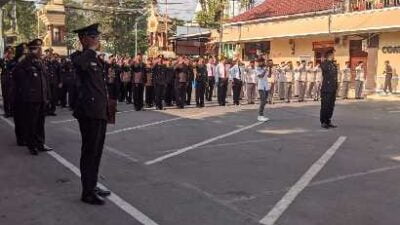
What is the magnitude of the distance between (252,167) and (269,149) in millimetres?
1854

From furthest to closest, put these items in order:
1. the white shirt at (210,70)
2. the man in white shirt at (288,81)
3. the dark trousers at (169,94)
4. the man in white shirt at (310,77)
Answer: the man in white shirt at (310,77), the man in white shirt at (288,81), the white shirt at (210,70), the dark trousers at (169,94)

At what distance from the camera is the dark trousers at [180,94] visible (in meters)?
20.1

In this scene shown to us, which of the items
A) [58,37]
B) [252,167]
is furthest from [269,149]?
[58,37]

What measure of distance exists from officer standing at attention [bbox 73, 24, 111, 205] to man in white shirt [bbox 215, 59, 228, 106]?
14474 mm

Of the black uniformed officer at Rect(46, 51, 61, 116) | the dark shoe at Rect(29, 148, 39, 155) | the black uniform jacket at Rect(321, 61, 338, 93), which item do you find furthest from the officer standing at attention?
the black uniformed officer at Rect(46, 51, 61, 116)

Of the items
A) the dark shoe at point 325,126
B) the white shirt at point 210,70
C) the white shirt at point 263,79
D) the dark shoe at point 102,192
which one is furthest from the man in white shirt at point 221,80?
the dark shoe at point 102,192

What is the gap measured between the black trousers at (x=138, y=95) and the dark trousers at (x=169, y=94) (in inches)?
42.3

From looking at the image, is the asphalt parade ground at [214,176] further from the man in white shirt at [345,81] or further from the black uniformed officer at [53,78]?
the man in white shirt at [345,81]

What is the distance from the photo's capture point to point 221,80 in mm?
22234

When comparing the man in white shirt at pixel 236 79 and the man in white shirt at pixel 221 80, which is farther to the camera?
the man in white shirt at pixel 236 79

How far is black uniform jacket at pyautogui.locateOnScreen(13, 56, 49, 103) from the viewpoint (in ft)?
33.8

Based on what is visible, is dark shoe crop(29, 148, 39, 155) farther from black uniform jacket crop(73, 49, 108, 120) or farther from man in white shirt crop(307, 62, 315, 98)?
man in white shirt crop(307, 62, 315, 98)

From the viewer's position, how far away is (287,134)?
526 inches

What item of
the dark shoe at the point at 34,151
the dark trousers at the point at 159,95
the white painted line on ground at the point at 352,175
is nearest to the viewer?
the white painted line on ground at the point at 352,175
